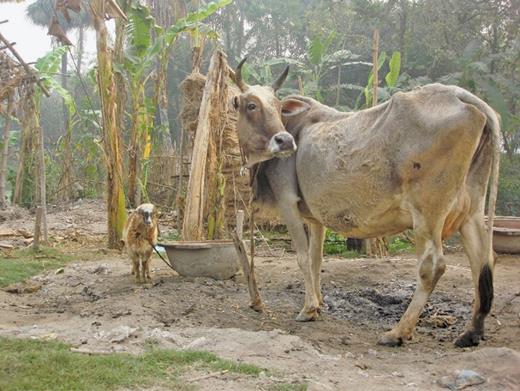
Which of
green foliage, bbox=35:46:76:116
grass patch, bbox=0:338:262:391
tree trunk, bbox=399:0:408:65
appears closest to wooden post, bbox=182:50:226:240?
grass patch, bbox=0:338:262:391

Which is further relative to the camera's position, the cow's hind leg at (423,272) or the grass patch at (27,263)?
the grass patch at (27,263)

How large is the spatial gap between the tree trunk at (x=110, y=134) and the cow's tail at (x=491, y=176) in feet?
22.7

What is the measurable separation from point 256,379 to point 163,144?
1588cm

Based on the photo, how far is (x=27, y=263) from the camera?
28.5 ft

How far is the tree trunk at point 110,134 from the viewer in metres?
10.1

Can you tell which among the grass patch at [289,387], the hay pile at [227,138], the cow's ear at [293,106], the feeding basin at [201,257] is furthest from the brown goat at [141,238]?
the grass patch at [289,387]

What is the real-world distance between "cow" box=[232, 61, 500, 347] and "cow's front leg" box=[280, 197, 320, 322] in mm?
10

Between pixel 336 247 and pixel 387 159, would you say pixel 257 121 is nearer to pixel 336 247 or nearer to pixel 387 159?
pixel 387 159

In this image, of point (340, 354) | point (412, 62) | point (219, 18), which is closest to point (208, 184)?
point (340, 354)

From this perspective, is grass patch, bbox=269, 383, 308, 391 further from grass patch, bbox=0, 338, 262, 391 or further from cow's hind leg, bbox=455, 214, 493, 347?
cow's hind leg, bbox=455, 214, 493, 347

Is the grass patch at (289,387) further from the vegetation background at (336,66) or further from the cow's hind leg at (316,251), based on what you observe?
the vegetation background at (336,66)

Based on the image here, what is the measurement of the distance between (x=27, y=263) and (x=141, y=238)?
253 cm

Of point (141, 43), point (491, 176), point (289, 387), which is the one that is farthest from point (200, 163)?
point (289, 387)

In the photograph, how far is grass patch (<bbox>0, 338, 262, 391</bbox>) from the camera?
3.50 m
